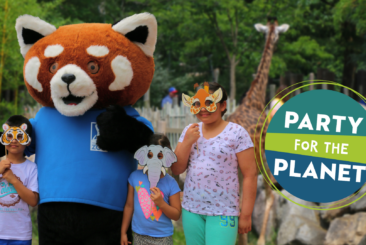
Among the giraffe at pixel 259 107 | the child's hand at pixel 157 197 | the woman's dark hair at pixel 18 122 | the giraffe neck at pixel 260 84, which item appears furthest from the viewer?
the giraffe neck at pixel 260 84

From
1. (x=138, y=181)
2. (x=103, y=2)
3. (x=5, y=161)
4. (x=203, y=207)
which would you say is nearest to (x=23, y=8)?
(x=5, y=161)

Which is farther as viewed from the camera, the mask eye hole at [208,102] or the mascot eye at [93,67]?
the mascot eye at [93,67]

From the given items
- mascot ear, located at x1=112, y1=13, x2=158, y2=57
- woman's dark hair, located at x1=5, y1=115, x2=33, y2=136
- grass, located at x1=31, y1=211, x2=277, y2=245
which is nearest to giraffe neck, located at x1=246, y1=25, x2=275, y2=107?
grass, located at x1=31, y1=211, x2=277, y2=245

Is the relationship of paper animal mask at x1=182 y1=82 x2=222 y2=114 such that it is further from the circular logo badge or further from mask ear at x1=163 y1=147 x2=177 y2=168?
the circular logo badge

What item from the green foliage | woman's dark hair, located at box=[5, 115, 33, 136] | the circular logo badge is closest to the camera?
woman's dark hair, located at box=[5, 115, 33, 136]

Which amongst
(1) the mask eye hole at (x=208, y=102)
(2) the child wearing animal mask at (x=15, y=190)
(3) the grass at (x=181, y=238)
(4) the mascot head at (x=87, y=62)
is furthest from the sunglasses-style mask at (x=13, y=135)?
(3) the grass at (x=181, y=238)

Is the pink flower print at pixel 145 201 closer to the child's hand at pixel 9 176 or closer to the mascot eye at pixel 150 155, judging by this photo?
the mascot eye at pixel 150 155

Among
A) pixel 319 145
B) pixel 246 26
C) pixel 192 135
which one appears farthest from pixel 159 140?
pixel 246 26

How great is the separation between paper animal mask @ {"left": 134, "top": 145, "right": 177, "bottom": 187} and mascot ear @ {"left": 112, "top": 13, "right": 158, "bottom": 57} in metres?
0.87

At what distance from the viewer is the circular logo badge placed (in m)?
3.19

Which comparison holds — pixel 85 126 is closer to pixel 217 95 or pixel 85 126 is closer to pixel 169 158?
pixel 169 158

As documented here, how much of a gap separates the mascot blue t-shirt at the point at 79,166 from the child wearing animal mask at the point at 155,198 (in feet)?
0.80

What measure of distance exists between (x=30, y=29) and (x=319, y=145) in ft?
8.11

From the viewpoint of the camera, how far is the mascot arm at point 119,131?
8.61 ft
